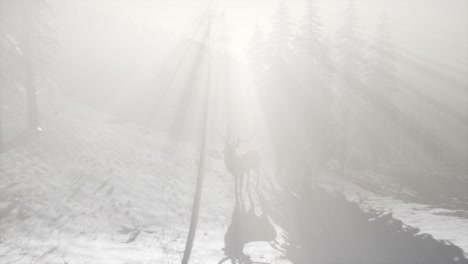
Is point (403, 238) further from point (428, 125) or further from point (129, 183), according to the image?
point (428, 125)

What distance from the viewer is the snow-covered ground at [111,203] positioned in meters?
12.1

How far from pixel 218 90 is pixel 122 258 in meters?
39.4

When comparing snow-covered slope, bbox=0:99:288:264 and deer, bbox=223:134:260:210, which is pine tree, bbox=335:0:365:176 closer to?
deer, bbox=223:134:260:210

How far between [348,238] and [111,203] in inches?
493

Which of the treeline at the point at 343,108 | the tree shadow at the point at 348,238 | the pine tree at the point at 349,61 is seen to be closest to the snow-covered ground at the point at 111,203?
the tree shadow at the point at 348,238

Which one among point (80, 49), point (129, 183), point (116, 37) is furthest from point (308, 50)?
point (116, 37)

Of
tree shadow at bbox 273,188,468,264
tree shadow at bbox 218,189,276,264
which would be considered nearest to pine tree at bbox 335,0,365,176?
→ tree shadow at bbox 273,188,468,264

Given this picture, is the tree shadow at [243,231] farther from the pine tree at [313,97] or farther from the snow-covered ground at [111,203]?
the pine tree at [313,97]

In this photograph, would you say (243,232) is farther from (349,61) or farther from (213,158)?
(349,61)

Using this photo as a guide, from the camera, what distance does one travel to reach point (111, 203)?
52.6ft

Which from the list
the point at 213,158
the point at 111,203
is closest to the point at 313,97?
the point at 213,158

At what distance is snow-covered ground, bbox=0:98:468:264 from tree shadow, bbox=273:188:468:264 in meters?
1.02

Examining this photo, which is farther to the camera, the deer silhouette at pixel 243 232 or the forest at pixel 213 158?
the forest at pixel 213 158

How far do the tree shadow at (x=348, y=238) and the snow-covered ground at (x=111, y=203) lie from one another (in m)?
1.02
